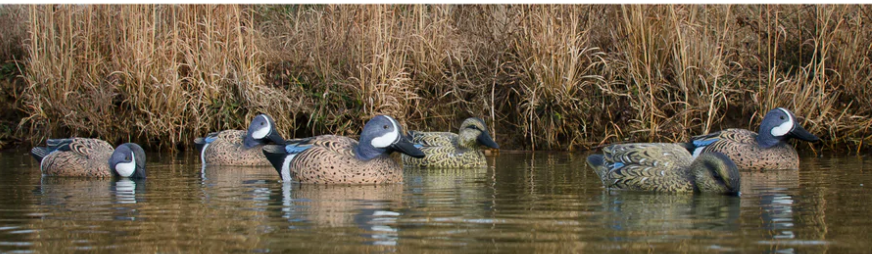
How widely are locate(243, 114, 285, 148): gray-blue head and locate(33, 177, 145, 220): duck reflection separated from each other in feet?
8.45

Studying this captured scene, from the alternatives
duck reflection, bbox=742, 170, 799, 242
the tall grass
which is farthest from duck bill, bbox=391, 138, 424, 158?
the tall grass

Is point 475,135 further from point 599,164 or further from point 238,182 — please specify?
point 238,182

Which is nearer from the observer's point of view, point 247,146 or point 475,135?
point 475,135

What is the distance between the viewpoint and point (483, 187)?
30.9 ft

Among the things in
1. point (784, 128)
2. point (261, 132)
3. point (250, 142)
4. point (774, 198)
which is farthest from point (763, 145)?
point (250, 142)

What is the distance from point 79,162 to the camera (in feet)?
35.8

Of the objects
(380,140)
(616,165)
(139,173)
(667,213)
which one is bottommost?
(667,213)

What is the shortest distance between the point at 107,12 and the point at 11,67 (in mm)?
2361

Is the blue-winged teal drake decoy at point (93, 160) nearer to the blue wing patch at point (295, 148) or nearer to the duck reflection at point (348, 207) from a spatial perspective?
the blue wing patch at point (295, 148)

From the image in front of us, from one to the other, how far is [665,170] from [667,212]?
1415mm

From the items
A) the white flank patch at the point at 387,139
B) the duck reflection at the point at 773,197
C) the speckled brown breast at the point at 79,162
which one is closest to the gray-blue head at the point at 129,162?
the speckled brown breast at the point at 79,162

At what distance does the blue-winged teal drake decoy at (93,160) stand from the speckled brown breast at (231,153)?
1.83 meters

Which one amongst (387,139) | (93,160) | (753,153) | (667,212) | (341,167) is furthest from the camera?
(753,153)

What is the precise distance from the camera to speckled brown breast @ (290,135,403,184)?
9672 mm
